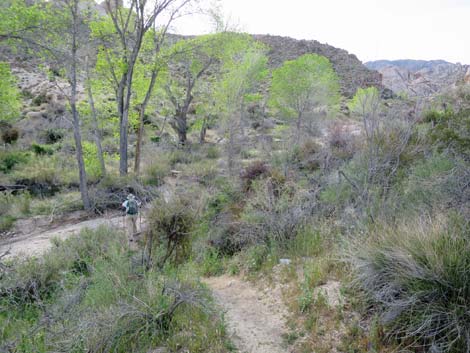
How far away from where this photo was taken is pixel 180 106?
2330 cm

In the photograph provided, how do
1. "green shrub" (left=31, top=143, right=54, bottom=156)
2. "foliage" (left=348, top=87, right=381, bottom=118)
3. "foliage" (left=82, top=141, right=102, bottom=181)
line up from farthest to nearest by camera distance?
"green shrub" (left=31, top=143, right=54, bottom=156) < "foliage" (left=82, top=141, right=102, bottom=181) < "foliage" (left=348, top=87, right=381, bottom=118)

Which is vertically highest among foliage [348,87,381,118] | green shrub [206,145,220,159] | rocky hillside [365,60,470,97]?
rocky hillside [365,60,470,97]

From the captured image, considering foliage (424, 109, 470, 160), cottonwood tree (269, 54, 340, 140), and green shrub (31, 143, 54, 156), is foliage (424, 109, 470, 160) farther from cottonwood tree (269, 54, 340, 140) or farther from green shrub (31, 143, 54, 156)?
green shrub (31, 143, 54, 156)

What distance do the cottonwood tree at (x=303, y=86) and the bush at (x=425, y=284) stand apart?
17.4 m

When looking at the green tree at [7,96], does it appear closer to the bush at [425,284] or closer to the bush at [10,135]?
the bush at [10,135]

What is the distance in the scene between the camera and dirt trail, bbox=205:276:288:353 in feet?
13.2

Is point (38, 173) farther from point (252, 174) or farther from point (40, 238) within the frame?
point (252, 174)

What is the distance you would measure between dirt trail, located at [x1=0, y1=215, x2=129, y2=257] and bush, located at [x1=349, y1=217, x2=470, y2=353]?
6.79m

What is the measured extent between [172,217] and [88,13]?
10280 mm

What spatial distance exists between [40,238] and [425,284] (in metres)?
10.9

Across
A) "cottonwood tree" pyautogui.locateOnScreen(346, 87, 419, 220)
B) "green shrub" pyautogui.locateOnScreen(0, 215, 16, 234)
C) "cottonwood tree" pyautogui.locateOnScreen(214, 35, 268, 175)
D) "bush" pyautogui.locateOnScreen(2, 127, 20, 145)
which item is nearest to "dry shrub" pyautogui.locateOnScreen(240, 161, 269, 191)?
"cottonwood tree" pyautogui.locateOnScreen(214, 35, 268, 175)

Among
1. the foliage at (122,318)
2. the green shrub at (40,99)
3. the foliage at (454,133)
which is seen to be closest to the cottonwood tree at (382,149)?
the foliage at (454,133)

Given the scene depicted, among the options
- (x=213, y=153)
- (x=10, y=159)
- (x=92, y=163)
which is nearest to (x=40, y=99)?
(x=10, y=159)

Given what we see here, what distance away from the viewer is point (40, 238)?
1049cm
